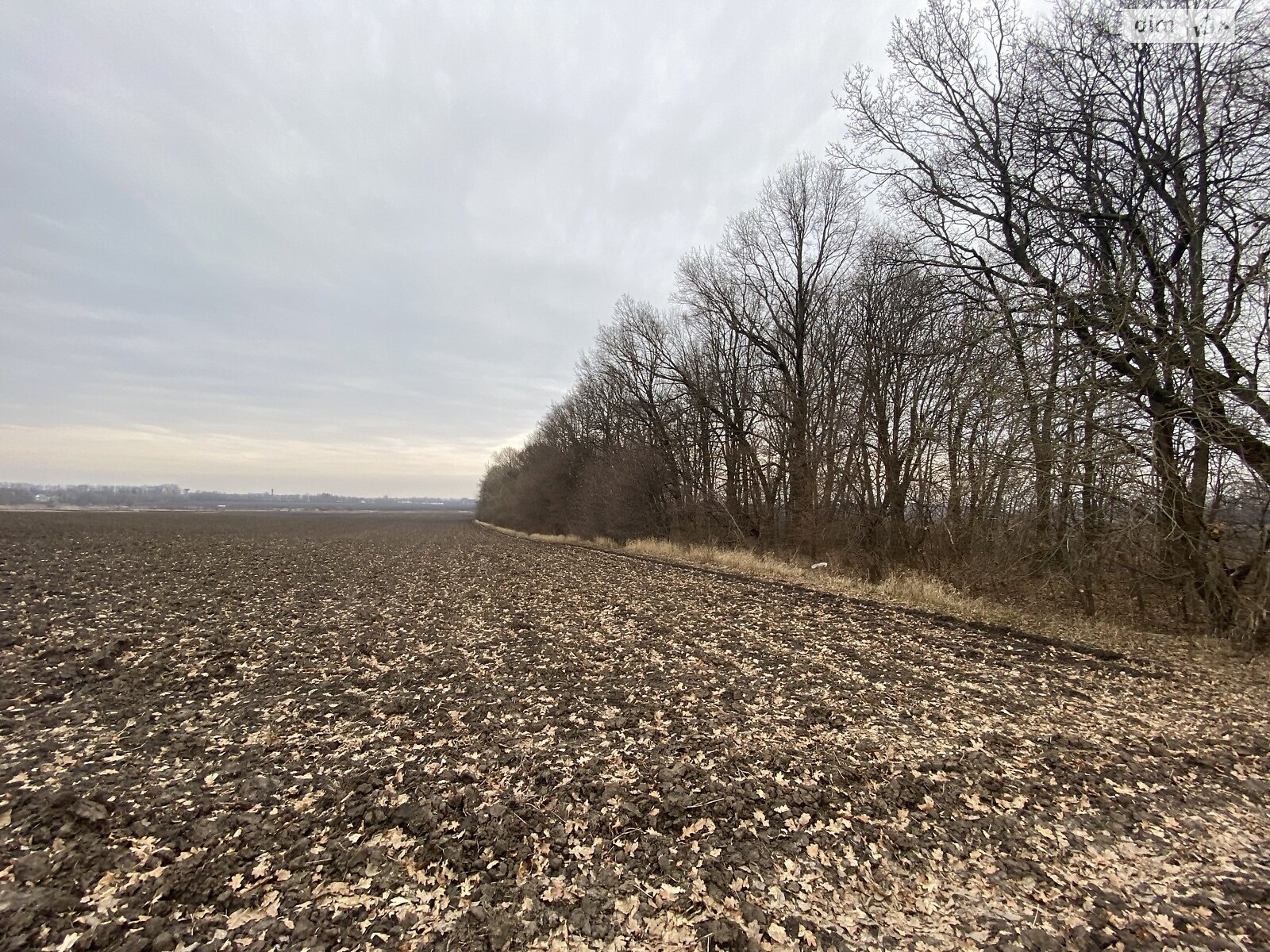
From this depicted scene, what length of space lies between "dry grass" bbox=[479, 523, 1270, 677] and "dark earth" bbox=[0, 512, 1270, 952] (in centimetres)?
71

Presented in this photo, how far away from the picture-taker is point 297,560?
2003 centimetres

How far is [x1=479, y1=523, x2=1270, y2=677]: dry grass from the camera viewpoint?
818 cm

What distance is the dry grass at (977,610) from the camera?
8.18 m

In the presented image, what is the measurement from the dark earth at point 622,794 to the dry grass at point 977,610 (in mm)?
713

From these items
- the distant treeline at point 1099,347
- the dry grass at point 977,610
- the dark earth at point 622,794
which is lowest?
the dark earth at point 622,794

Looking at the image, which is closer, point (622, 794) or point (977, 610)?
point (622, 794)

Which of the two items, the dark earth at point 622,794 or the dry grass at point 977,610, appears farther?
the dry grass at point 977,610

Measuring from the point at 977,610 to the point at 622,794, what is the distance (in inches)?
387

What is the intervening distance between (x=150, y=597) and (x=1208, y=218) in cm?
2028

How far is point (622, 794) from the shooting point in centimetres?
405

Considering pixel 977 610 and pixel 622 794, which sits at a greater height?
pixel 977 610

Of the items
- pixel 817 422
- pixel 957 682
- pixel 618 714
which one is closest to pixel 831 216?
pixel 817 422

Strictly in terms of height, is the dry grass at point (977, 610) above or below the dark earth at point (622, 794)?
above

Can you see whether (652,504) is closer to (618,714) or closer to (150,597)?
(150,597)
